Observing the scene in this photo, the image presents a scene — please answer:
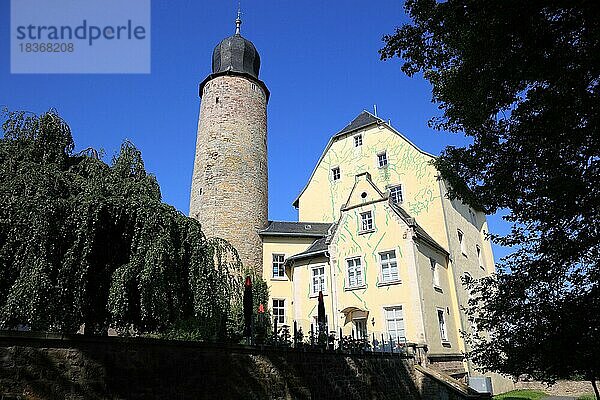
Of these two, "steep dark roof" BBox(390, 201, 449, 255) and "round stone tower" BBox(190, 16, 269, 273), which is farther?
"round stone tower" BBox(190, 16, 269, 273)

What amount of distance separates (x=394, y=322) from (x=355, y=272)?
307cm

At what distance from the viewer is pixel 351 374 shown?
1363cm

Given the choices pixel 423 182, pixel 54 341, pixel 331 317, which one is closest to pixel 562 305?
pixel 54 341

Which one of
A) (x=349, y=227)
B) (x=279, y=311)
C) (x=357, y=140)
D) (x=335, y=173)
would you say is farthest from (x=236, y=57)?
(x=279, y=311)

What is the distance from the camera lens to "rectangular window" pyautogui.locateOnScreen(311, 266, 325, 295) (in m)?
23.2

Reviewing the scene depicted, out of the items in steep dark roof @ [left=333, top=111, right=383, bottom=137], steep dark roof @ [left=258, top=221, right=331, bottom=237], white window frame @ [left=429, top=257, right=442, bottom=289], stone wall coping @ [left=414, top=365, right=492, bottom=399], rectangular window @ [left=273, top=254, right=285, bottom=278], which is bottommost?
stone wall coping @ [left=414, top=365, right=492, bottom=399]

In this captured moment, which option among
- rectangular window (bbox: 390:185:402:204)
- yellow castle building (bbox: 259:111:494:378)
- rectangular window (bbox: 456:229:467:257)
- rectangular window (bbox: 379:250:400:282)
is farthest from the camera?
rectangular window (bbox: 390:185:402:204)

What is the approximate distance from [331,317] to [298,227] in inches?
282

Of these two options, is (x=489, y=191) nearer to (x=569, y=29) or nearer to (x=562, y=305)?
(x=562, y=305)

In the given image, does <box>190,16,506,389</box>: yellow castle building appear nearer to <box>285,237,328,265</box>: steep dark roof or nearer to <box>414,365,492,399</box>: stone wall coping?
<box>285,237,328,265</box>: steep dark roof

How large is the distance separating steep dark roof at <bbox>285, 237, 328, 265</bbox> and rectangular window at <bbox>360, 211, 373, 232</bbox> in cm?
225

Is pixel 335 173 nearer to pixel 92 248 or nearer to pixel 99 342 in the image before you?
pixel 92 248

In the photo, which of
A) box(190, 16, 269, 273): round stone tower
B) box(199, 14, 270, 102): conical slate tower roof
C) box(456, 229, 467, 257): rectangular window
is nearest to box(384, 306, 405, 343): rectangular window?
box(456, 229, 467, 257): rectangular window

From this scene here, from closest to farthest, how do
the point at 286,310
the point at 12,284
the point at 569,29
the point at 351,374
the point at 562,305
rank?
the point at 569,29, the point at 562,305, the point at 12,284, the point at 351,374, the point at 286,310
